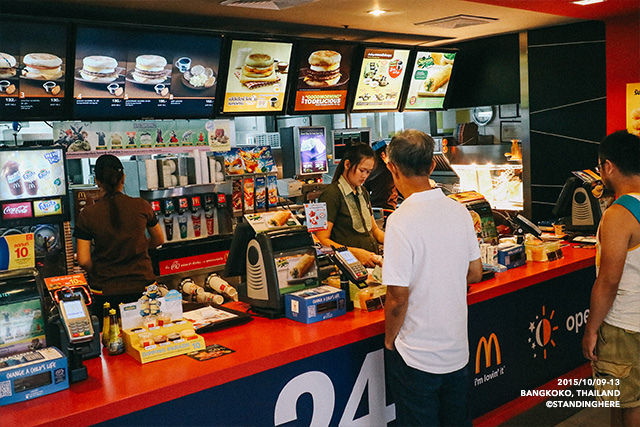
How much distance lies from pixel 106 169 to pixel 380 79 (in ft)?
12.1

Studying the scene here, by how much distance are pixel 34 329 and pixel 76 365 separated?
248 mm

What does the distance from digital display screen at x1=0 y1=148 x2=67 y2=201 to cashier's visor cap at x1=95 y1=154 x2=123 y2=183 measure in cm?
101

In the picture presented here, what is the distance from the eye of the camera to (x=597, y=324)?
9.21 ft

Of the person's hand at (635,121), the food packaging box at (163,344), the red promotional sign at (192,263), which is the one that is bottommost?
the red promotional sign at (192,263)

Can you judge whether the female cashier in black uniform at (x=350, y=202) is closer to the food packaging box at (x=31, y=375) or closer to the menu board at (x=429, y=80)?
the food packaging box at (x=31, y=375)

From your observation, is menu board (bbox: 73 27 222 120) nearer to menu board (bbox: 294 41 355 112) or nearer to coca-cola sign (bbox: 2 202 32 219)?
coca-cola sign (bbox: 2 202 32 219)

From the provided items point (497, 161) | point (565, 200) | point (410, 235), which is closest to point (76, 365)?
point (410, 235)

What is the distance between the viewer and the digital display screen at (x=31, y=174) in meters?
4.24

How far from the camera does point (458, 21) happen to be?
5734mm

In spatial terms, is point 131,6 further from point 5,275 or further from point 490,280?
point 490,280

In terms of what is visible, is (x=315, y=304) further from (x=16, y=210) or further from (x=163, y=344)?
(x=16, y=210)

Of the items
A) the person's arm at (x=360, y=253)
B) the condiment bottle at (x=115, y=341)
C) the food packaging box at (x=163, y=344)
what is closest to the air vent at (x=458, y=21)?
the person's arm at (x=360, y=253)

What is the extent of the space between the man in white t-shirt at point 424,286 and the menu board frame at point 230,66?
3.16 metres

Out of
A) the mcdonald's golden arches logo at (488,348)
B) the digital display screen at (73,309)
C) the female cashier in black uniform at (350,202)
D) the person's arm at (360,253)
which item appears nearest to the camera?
the digital display screen at (73,309)
